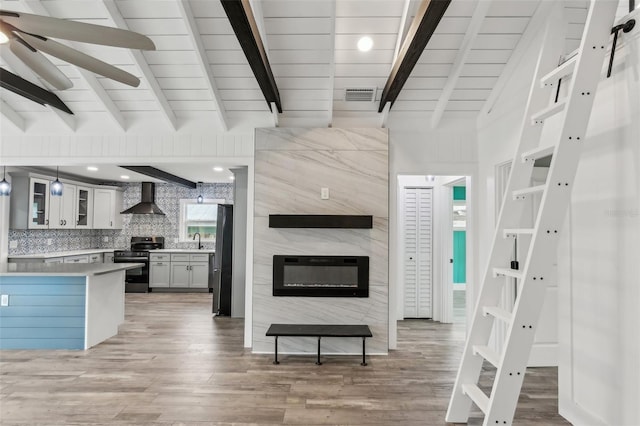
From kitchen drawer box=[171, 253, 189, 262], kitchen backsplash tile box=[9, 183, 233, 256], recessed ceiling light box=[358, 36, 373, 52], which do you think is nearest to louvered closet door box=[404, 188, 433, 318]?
recessed ceiling light box=[358, 36, 373, 52]

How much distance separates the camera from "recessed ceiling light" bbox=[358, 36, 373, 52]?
323 cm

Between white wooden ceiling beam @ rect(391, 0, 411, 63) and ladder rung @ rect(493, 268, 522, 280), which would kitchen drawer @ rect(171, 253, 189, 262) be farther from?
ladder rung @ rect(493, 268, 522, 280)

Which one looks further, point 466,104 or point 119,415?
point 466,104

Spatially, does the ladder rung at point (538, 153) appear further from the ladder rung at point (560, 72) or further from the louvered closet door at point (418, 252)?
the louvered closet door at point (418, 252)

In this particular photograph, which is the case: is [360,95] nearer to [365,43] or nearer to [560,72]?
[365,43]

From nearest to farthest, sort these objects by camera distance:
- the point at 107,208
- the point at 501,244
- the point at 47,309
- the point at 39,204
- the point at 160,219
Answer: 1. the point at 501,244
2. the point at 47,309
3. the point at 39,204
4. the point at 107,208
5. the point at 160,219

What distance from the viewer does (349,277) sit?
4082 millimetres

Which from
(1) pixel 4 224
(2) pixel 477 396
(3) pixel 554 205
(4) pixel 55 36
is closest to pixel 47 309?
(1) pixel 4 224

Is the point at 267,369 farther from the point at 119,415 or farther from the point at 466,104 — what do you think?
the point at 466,104

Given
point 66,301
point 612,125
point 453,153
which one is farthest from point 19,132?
point 612,125

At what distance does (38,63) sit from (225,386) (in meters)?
2.67

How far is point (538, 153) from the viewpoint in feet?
7.04

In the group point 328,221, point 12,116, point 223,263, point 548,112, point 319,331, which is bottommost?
point 319,331

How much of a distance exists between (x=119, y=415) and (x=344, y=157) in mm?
2996
